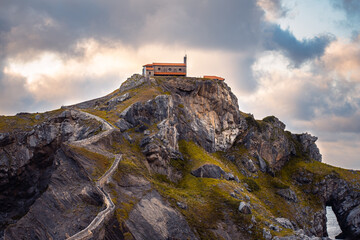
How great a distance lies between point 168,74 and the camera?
15125cm

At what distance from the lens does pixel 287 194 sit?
133 meters

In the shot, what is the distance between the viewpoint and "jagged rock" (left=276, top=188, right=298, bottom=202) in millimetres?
131875

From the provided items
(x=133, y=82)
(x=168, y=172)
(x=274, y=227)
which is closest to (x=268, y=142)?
(x=168, y=172)

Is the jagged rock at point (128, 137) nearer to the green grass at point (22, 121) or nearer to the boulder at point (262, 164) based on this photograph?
the green grass at point (22, 121)

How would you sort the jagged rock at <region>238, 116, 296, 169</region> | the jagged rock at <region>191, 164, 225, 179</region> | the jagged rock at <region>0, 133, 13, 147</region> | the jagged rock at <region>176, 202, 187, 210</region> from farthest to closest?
the jagged rock at <region>238, 116, 296, 169</region> → the jagged rock at <region>191, 164, 225, 179</region> → the jagged rock at <region>0, 133, 13, 147</region> → the jagged rock at <region>176, 202, 187, 210</region>

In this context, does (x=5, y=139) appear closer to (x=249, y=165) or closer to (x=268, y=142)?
(x=249, y=165)

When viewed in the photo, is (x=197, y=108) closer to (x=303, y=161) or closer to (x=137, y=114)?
(x=137, y=114)

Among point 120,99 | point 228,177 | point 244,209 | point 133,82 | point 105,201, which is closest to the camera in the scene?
point 105,201

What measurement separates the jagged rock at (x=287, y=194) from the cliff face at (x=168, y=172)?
395 millimetres

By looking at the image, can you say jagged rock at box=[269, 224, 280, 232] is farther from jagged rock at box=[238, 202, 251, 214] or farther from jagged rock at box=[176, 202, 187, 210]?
jagged rock at box=[176, 202, 187, 210]

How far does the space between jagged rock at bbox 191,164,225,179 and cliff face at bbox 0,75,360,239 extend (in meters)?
0.33

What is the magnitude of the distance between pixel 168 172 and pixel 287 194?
5474cm

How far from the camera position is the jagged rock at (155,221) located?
67938mm

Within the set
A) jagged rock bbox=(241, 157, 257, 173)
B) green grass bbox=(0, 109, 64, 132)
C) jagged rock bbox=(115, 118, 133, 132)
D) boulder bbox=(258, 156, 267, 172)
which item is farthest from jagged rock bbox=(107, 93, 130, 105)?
boulder bbox=(258, 156, 267, 172)
